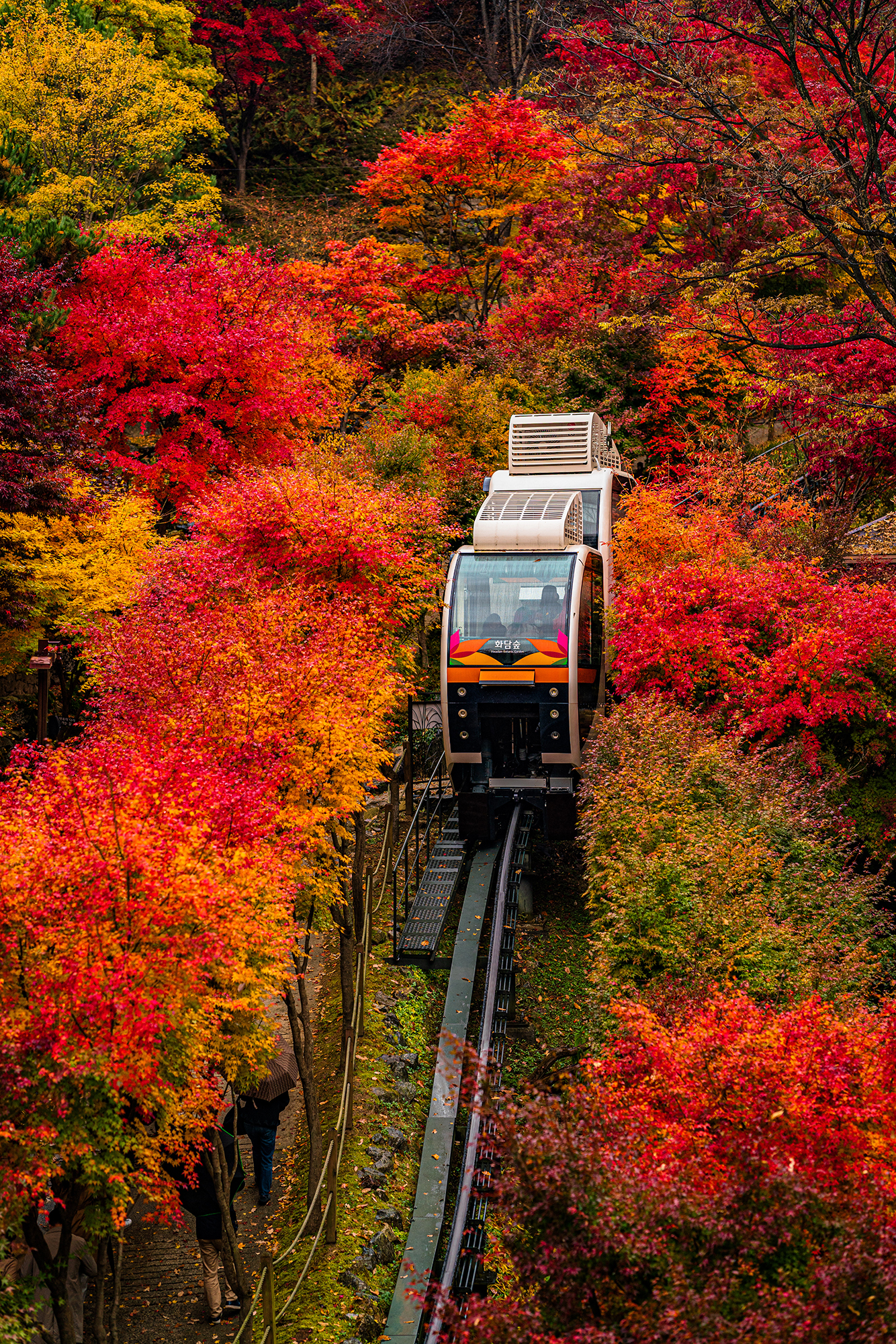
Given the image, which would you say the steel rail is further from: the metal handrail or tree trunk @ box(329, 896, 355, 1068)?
tree trunk @ box(329, 896, 355, 1068)

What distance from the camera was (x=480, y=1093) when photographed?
9367 millimetres

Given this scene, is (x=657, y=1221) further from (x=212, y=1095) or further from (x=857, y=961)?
(x=857, y=961)

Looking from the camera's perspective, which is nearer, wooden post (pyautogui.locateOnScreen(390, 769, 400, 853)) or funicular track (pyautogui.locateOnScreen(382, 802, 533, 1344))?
funicular track (pyautogui.locateOnScreen(382, 802, 533, 1344))

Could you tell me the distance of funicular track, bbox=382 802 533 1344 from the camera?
9703 mm

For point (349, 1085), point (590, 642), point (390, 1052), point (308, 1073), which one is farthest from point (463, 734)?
point (308, 1073)

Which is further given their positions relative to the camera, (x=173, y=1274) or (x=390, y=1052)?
(x=390, y=1052)

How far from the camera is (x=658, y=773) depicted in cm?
1273

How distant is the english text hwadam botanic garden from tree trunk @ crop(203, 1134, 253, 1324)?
0.06 meters

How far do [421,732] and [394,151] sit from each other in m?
18.9

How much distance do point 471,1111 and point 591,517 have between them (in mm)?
11790

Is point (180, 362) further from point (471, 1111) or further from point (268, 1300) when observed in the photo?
point (268, 1300)

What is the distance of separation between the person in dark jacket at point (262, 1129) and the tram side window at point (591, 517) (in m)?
11.1

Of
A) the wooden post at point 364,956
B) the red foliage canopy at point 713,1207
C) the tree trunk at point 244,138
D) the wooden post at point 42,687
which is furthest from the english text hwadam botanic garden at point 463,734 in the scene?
the tree trunk at point 244,138

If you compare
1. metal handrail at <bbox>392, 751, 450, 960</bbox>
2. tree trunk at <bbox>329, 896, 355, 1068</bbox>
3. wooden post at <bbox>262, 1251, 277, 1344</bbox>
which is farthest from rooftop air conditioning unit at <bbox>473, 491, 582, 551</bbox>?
wooden post at <bbox>262, 1251, 277, 1344</bbox>
